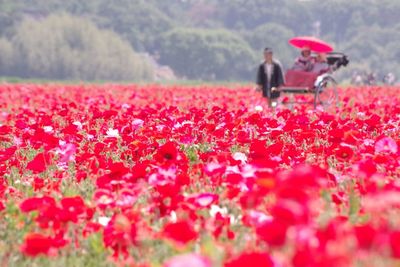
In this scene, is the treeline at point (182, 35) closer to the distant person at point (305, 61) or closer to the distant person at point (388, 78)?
the distant person at point (388, 78)

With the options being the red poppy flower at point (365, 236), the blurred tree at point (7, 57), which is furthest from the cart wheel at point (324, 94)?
the blurred tree at point (7, 57)

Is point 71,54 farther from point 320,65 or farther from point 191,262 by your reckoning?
point 191,262

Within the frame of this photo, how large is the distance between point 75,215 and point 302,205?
125 cm

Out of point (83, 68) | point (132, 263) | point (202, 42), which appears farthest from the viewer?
point (202, 42)

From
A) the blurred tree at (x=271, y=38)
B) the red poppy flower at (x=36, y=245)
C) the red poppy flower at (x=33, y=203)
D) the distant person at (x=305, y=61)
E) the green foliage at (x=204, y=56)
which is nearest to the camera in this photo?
the red poppy flower at (x=36, y=245)

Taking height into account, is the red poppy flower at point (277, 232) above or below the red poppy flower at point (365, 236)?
above

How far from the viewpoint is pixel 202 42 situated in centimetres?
8062

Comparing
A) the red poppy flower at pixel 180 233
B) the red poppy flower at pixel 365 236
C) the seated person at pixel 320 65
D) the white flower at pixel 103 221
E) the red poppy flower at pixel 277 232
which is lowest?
the seated person at pixel 320 65

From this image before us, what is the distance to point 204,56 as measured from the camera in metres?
80.4

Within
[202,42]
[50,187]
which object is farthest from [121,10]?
[50,187]

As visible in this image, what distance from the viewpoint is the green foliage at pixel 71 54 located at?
62.3 metres

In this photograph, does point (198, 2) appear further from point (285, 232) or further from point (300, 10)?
point (285, 232)

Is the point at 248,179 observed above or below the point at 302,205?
below

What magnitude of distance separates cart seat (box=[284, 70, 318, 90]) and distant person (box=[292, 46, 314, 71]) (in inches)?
9.1
